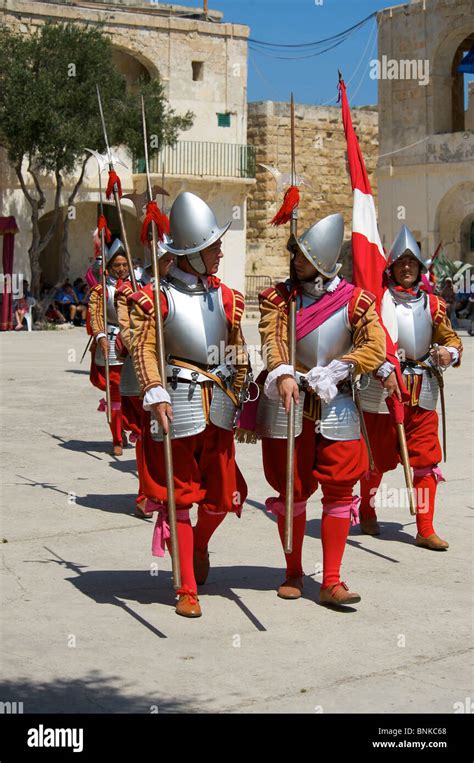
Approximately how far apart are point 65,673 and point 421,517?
3038mm

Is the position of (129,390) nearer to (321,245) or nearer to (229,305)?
(229,305)

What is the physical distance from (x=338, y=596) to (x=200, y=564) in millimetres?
792

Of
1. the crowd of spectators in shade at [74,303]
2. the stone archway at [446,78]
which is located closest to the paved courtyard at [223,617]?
the crowd of spectators in shade at [74,303]

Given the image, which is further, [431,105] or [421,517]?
[431,105]

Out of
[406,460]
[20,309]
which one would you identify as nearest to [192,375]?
[406,460]

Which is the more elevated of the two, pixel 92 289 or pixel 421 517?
pixel 92 289

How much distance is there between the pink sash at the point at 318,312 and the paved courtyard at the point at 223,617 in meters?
1.33

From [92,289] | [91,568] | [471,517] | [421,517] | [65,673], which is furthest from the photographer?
[92,289]

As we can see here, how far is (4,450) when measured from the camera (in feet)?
35.0

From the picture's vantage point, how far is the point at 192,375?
243 inches

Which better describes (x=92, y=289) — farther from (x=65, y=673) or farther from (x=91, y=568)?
(x=65, y=673)

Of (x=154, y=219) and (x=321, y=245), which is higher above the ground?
(x=154, y=219)

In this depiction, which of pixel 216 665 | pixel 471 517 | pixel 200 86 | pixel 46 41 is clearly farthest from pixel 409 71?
pixel 216 665

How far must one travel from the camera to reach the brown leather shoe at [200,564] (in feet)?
21.6
